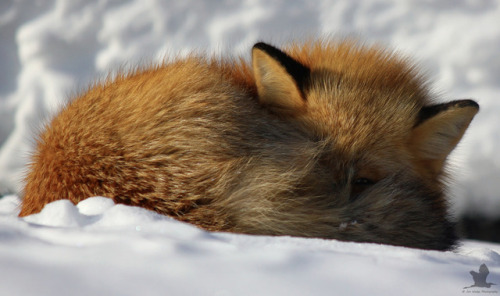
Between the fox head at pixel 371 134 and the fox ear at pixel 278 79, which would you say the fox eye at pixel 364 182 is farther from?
the fox ear at pixel 278 79

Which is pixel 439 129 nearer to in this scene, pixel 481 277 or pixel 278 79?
pixel 278 79

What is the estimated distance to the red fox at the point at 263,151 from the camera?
175 centimetres

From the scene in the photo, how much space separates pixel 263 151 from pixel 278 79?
1.61 feet

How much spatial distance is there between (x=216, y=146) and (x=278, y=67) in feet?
1.89

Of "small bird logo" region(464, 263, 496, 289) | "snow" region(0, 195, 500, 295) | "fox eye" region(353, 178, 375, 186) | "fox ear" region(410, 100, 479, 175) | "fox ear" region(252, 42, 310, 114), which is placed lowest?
"small bird logo" region(464, 263, 496, 289)

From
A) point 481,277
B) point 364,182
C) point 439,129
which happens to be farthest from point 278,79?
point 481,277

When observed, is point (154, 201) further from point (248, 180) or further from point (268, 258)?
point (268, 258)

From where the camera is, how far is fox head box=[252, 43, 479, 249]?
1.86 meters

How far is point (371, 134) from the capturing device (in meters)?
2.11

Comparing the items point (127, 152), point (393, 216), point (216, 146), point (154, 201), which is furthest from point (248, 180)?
point (393, 216)

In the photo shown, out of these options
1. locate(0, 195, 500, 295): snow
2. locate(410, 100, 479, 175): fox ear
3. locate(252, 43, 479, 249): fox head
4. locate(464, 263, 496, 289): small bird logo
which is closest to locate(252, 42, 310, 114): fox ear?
locate(252, 43, 479, 249): fox head

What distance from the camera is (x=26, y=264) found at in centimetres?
118

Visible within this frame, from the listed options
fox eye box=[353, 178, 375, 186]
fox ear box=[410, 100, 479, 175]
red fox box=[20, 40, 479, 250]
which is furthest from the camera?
fox ear box=[410, 100, 479, 175]

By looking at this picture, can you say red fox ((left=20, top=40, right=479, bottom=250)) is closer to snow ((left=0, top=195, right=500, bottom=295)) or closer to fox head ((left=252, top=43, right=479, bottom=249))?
fox head ((left=252, top=43, right=479, bottom=249))
